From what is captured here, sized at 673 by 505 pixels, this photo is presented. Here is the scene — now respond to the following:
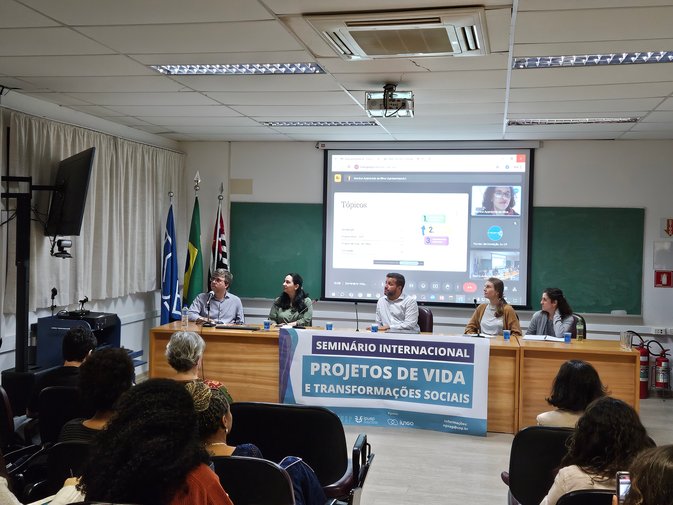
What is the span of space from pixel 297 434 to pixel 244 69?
257 cm

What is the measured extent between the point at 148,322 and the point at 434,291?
10.8 ft

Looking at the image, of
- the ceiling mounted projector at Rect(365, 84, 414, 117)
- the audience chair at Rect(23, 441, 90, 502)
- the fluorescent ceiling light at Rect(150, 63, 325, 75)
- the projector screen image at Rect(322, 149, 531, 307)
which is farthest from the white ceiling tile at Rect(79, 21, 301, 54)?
the projector screen image at Rect(322, 149, 531, 307)

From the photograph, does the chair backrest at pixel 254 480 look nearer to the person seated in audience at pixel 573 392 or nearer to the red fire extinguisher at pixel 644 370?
the person seated in audience at pixel 573 392

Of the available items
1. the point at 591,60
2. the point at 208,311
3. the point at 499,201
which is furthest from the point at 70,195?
the point at 499,201

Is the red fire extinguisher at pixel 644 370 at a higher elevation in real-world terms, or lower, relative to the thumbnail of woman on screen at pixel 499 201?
lower

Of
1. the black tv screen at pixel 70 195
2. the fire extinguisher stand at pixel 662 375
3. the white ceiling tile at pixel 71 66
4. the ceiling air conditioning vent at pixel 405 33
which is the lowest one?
the fire extinguisher stand at pixel 662 375

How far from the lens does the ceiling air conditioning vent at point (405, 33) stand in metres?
3.21

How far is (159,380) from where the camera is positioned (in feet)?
5.64

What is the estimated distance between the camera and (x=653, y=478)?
A: 141 centimetres

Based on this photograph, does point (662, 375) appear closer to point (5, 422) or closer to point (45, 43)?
point (5, 422)

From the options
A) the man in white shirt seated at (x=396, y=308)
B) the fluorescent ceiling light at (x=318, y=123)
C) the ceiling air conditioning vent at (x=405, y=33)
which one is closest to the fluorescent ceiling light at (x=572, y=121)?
the fluorescent ceiling light at (x=318, y=123)

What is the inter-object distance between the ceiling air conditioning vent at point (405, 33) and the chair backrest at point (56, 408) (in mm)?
2180

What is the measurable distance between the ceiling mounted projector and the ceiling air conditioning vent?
85 centimetres

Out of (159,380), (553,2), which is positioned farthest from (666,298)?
(159,380)
